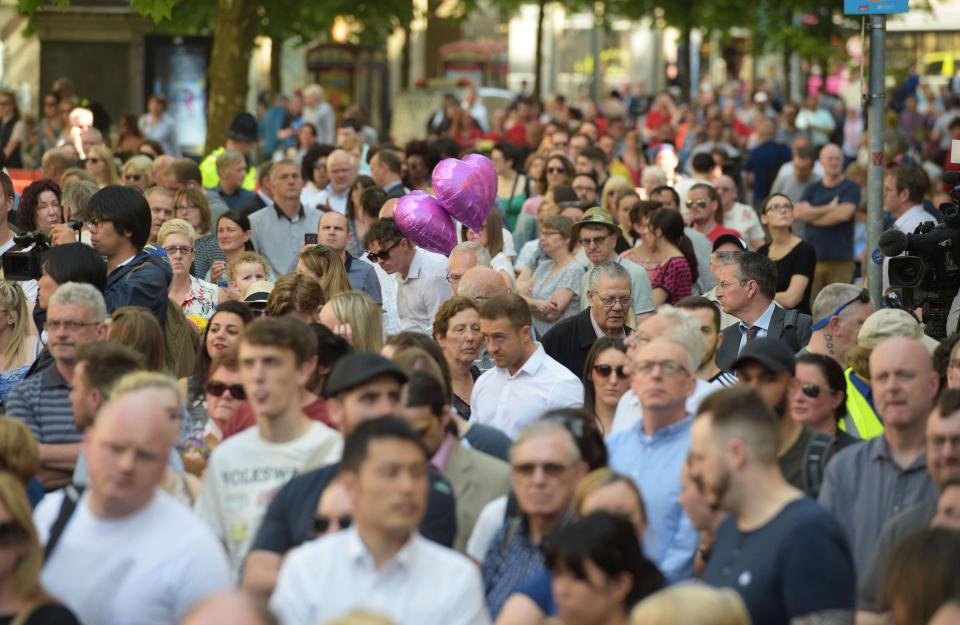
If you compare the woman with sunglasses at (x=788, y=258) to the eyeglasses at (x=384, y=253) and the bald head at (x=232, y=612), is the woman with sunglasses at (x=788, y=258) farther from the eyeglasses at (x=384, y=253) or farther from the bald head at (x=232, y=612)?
the bald head at (x=232, y=612)

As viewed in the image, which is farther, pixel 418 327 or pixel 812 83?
pixel 812 83

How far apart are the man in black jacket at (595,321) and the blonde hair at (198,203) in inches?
161

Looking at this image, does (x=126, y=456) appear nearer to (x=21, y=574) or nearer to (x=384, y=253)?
(x=21, y=574)

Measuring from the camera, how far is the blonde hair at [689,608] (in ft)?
16.7

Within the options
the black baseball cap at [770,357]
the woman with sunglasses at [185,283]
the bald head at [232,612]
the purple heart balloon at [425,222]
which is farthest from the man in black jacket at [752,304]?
the bald head at [232,612]

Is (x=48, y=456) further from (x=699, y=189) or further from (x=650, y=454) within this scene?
(x=699, y=189)

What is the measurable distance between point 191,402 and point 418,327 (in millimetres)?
3353

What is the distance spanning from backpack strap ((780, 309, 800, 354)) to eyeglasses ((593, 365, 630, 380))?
260 cm

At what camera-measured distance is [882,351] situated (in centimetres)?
778

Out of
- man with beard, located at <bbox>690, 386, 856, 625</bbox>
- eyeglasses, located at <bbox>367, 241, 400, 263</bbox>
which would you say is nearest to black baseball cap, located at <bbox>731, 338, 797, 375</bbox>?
man with beard, located at <bbox>690, 386, 856, 625</bbox>

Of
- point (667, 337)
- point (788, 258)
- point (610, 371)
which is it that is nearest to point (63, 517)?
point (667, 337)

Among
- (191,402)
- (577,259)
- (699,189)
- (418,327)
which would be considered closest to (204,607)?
(191,402)

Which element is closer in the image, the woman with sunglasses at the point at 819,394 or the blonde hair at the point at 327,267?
the woman with sunglasses at the point at 819,394

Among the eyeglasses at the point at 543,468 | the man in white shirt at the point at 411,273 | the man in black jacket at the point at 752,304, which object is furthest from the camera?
the man in white shirt at the point at 411,273
